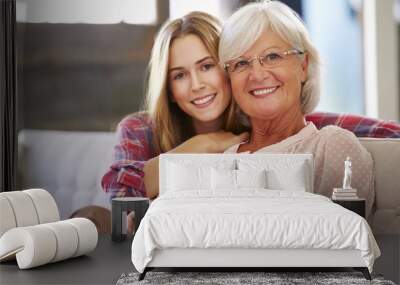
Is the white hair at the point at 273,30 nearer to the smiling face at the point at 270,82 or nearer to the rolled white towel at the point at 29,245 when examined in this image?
the smiling face at the point at 270,82

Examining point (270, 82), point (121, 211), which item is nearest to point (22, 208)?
point (121, 211)

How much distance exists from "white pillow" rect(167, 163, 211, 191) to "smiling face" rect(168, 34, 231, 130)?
2.44 feet

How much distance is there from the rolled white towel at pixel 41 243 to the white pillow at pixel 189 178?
117cm

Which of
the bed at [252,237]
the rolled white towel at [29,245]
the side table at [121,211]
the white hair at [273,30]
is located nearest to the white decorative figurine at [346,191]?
the white hair at [273,30]

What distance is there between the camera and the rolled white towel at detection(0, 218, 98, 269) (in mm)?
5156

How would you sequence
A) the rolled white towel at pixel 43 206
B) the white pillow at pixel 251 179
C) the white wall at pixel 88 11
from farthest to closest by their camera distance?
the white wall at pixel 88 11, the white pillow at pixel 251 179, the rolled white towel at pixel 43 206

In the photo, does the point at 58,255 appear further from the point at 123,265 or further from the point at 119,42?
the point at 119,42

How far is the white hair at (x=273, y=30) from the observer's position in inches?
274

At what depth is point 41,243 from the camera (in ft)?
17.0

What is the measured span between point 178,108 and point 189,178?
939 millimetres

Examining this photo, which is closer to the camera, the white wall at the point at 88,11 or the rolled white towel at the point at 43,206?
the rolled white towel at the point at 43,206

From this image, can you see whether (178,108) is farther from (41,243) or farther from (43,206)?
(41,243)

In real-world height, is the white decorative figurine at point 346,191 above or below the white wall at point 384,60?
below

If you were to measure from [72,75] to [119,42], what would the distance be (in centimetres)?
59
